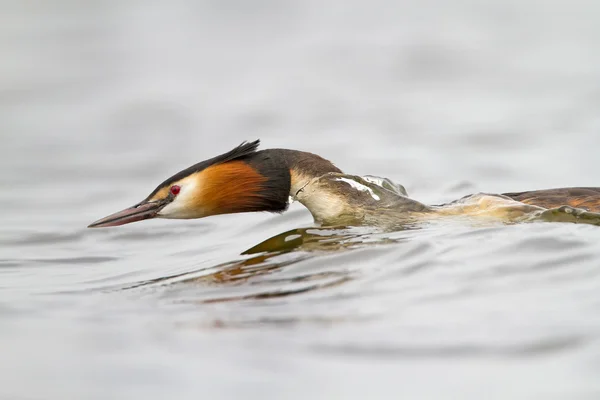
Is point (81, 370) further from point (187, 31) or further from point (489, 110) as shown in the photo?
point (187, 31)

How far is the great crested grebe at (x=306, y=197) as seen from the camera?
7379mm

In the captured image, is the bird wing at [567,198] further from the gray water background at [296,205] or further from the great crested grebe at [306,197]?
the gray water background at [296,205]

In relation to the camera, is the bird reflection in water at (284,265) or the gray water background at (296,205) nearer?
the gray water background at (296,205)

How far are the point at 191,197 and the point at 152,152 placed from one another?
398cm

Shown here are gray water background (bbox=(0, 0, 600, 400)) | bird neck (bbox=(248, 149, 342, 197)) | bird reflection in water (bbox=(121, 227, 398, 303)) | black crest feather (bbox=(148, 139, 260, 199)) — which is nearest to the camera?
gray water background (bbox=(0, 0, 600, 400))

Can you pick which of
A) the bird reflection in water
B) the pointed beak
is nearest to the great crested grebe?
the pointed beak

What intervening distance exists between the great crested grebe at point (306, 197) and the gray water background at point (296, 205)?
0.37 meters

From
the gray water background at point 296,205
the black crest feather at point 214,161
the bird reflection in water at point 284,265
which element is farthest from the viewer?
the black crest feather at point 214,161

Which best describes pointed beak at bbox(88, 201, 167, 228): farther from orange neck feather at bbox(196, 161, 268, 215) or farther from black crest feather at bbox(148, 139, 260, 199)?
orange neck feather at bbox(196, 161, 268, 215)

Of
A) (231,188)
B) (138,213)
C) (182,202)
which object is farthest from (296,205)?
(138,213)

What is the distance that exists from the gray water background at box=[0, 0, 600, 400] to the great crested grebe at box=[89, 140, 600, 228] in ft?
1.22

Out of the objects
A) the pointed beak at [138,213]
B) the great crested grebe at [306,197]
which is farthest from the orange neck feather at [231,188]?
the pointed beak at [138,213]

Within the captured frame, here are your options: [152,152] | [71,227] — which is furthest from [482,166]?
[71,227]

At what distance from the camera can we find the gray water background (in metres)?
4.52
